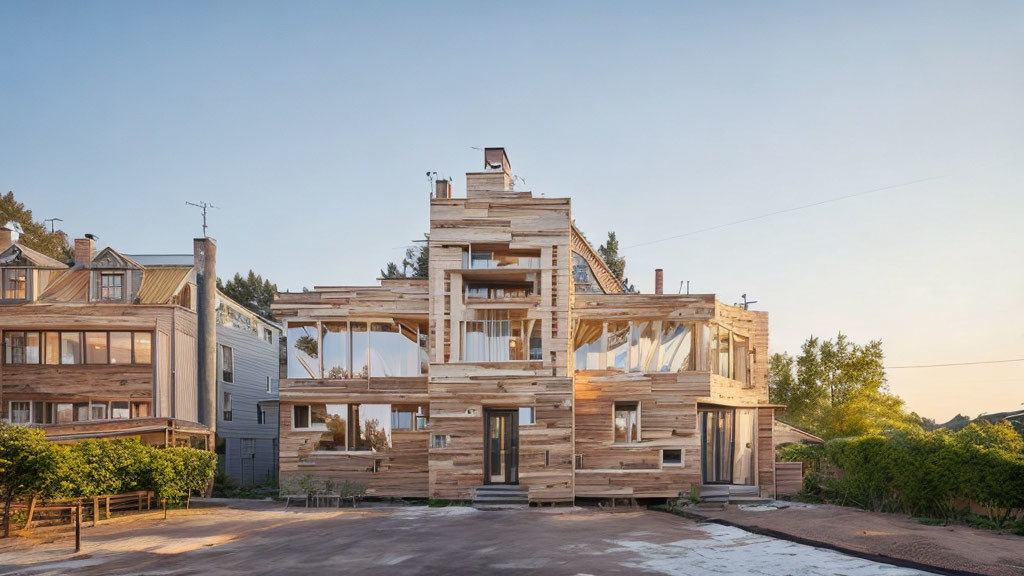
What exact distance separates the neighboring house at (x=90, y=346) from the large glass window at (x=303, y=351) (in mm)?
5474

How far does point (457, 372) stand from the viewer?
83.2 feet

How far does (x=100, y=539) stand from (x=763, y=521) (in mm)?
15406

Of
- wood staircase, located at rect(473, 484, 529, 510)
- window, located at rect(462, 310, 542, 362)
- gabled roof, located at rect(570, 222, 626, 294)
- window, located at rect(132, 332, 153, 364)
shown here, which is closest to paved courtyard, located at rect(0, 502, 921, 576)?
wood staircase, located at rect(473, 484, 529, 510)

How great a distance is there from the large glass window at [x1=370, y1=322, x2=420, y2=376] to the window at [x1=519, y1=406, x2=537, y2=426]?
13.1ft

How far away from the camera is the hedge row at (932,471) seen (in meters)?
18.2

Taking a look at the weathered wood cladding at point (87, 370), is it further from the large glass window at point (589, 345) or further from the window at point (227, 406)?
the large glass window at point (589, 345)

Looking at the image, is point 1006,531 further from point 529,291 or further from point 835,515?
point 529,291

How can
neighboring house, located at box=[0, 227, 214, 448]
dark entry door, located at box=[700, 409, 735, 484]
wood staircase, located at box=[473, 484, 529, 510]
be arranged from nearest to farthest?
1. wood staircase, located at box=[473, 484, 529, 510]
2. dark entry door, located at box=[700, 409, 735, 484]
3. neighboring house, located at box=[0, 227, 214, 448]

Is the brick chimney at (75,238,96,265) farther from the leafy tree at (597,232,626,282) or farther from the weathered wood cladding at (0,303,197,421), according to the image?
the leafy tree at (597,232,626,282)

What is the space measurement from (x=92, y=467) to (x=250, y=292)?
48.0 meters

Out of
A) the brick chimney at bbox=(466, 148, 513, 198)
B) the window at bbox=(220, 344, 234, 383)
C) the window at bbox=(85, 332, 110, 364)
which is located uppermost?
the brick chimney at bbox=(466, 148, 513, 198)

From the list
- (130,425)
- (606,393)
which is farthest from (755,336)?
(130,425)

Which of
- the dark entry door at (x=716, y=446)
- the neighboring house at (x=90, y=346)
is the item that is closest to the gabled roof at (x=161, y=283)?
the neighboring house at (x=90, y=346)

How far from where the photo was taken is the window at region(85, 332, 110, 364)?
30234 mm
